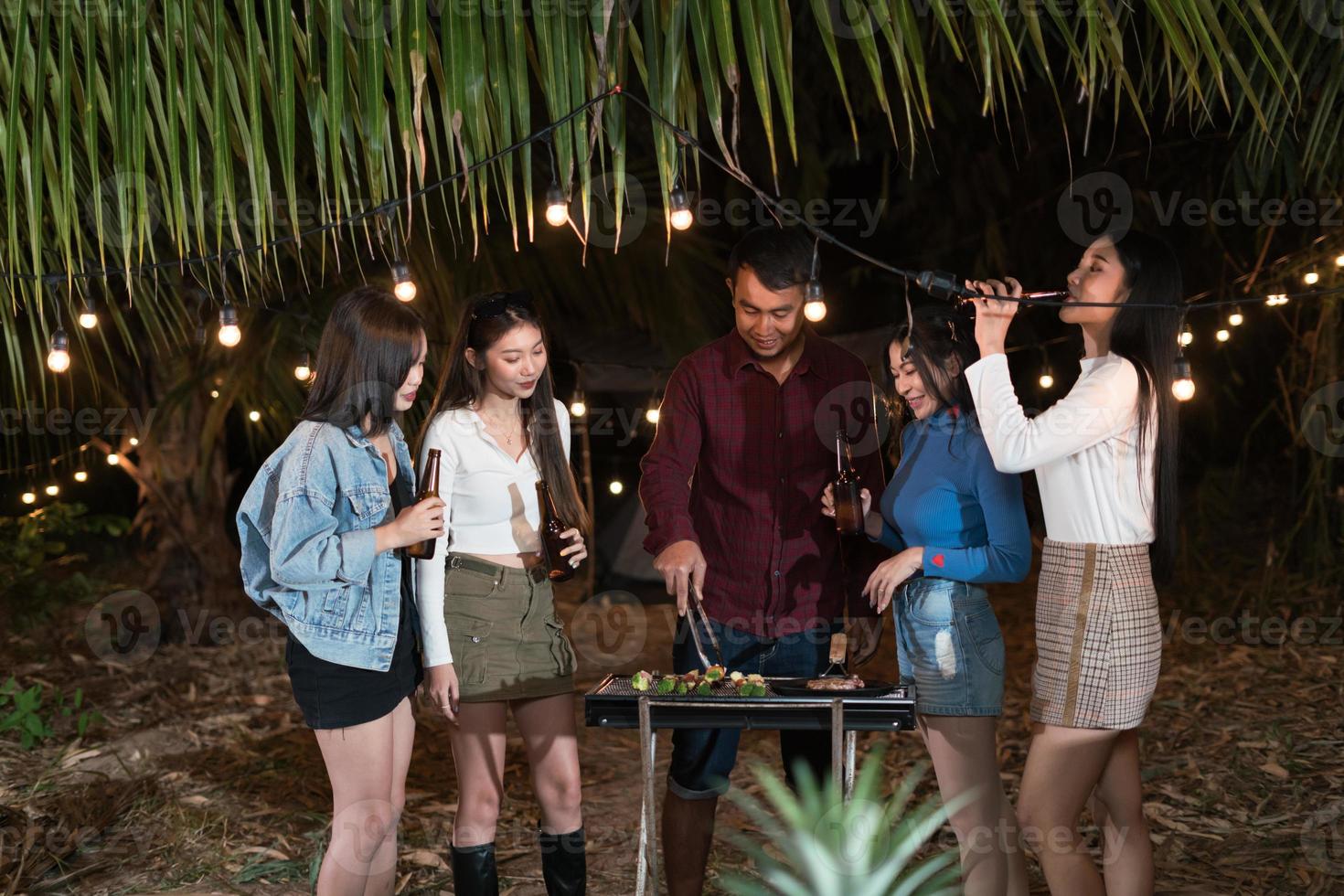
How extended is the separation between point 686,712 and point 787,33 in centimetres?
127

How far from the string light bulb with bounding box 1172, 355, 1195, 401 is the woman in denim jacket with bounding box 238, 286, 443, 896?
4.66 ft

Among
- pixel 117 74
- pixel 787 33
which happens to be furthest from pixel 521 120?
pixel 117 74

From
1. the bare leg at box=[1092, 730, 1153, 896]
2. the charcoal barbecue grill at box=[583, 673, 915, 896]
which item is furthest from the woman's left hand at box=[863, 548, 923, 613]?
the bare leg at box=[1092, 730, 1153, 896]

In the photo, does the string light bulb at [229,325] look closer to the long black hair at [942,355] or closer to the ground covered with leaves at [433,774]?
the long black hair at [942,355]

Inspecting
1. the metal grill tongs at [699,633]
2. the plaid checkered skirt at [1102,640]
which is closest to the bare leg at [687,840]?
the metal grill tongs at [699,633]

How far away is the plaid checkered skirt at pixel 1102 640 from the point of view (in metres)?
2.37

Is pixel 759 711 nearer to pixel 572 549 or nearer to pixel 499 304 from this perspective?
pixel 572 549

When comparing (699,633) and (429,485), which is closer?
(429,485)

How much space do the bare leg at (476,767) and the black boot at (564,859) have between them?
17cm

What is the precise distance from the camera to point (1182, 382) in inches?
91.7

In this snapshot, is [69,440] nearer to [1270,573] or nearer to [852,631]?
[852,631]

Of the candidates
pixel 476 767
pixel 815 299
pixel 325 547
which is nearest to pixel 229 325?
pixel 325 547

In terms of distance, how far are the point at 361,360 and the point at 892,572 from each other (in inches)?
45.6

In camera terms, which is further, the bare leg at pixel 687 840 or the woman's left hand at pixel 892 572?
the bare leg at pixel 687 840
